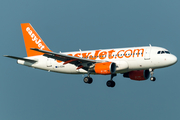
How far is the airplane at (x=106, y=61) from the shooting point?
49812mm

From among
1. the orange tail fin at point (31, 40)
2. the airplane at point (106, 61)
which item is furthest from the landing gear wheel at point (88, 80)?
the orange tail fin at point (31, 40)

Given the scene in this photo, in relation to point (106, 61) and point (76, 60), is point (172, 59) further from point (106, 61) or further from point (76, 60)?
point (76, 60)

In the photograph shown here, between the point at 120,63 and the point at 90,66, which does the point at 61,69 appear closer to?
the point at 90,66

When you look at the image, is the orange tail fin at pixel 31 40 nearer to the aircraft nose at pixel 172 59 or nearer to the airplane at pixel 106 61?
the airplane at pixel 106 61

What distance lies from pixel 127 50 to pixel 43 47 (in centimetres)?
1587

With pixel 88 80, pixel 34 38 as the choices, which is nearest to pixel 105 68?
pixel 88 80

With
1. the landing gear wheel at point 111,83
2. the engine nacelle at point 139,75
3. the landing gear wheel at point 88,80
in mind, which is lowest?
the landing gear wheel at point 88,80

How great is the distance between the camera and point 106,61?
52125mm

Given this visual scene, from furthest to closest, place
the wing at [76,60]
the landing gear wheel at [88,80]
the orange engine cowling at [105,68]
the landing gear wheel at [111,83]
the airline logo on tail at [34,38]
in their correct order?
the airline logo on tail at [34,38] → the landing gear wheel at [111,83] → the landing gear wheel at [88,80] → the wing at [76,60] → the orange engine cowling at [105,68]

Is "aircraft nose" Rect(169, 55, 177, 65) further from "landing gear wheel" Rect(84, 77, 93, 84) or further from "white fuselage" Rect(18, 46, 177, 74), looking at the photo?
"landing gear wheel" Rect(84, 77, 93, 84)

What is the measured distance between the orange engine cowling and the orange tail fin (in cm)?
1275

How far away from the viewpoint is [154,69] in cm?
5116

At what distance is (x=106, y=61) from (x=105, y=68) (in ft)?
8.47

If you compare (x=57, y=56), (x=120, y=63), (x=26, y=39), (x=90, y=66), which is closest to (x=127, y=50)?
(x=120, y=63)
